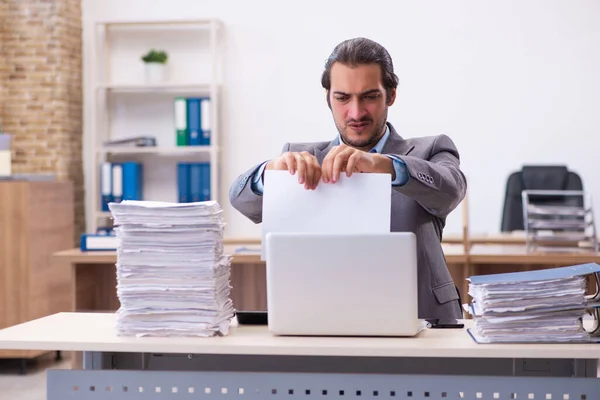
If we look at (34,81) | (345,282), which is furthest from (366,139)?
(34,81)

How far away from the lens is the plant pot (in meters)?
6.23

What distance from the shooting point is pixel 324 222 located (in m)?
1.70

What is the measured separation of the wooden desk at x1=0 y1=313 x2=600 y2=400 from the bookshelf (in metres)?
4.46

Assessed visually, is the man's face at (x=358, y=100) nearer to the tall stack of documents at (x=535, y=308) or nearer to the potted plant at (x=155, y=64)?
the tall stack of documents at (x=535, y=308)

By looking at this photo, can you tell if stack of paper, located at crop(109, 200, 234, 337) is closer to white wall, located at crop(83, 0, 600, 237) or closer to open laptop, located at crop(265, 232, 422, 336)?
open laptop, located at crop(265, 232, 422, 336)

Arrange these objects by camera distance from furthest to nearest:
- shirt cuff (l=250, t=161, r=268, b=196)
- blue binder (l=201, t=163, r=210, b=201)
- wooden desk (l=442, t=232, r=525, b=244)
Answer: blue binder (l=201, t=163, r=210, b=201), wooden desk (l=442, t=232, r=525, b=244), shirt cuff (l=250, t=161, r=268, b=196)

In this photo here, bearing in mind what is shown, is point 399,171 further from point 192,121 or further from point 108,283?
point 192,121

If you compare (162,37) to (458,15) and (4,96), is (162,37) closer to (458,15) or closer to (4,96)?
(4,96)

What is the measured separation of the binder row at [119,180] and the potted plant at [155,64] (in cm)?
65

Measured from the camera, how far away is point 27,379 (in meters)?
4.69

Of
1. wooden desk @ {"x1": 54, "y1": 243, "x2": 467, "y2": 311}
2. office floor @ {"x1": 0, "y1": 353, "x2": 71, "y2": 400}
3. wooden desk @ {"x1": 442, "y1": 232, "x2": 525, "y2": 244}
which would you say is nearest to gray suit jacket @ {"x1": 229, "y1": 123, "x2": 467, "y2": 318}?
wooden desk @ {"x1": 54, "y1": 243, "x2": 467, "y2": 311}

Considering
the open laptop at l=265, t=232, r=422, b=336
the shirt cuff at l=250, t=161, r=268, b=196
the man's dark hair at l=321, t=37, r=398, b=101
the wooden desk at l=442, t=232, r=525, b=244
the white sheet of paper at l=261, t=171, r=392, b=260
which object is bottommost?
the wooden desk at l=442, t=232, r=525, b=244

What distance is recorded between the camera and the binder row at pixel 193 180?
6.16 meters

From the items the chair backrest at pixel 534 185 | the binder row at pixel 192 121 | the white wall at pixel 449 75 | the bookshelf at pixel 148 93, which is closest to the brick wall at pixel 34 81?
the bookshelf at pixel 148 93
